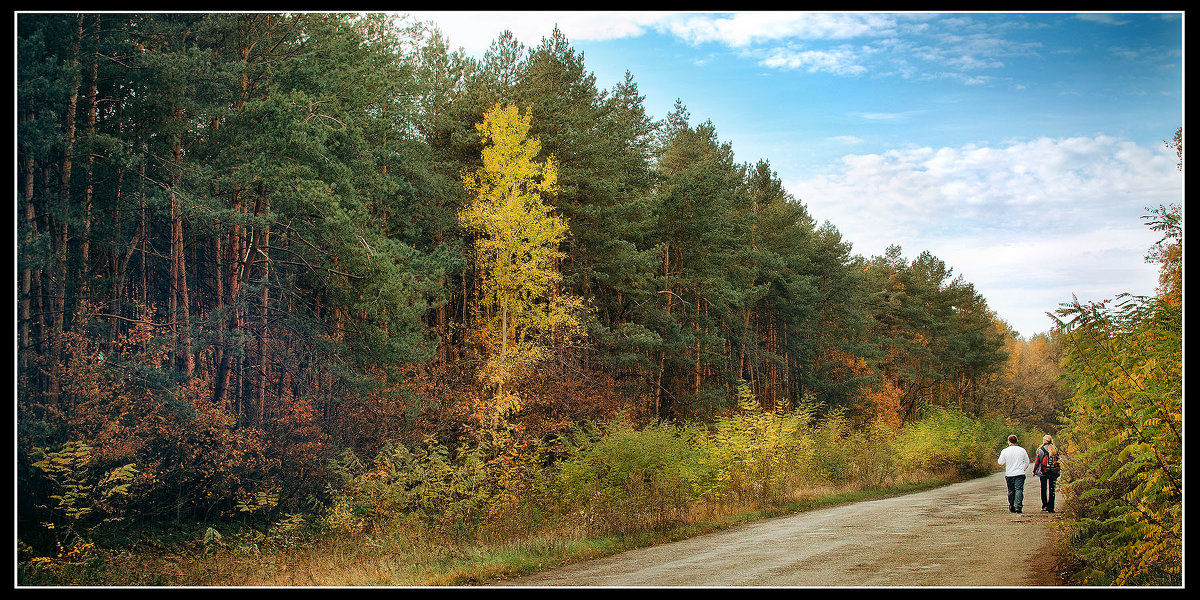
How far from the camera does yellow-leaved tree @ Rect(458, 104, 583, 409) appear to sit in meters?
23.2

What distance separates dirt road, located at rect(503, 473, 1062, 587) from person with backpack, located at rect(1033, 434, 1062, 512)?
1.28ft

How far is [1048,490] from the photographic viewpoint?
1586cm

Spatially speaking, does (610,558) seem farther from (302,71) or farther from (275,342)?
(302,71)

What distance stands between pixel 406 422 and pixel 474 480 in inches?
204

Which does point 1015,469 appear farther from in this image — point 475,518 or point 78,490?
point 78,490

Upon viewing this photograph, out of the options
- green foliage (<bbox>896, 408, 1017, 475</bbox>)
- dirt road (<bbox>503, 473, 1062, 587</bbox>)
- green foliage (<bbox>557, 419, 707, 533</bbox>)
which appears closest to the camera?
dirt road (<bbox>503, 473, 1062, 587</bbox>)

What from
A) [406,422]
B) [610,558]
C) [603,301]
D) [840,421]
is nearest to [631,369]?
[603,301]

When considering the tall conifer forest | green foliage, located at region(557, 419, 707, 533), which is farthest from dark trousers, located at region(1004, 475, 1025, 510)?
green foliage, located at region(557, 419, 707, 533)

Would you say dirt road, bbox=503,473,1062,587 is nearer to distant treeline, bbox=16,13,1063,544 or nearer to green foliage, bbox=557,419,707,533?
green foliage, bbox=557,419,707,533

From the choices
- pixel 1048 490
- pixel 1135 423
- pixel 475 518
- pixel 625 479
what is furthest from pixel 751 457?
pixel 1135 423

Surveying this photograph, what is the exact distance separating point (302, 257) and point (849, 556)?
52.3ft

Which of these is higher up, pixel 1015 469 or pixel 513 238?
pixel 513 238

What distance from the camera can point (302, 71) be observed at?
18.5 metres

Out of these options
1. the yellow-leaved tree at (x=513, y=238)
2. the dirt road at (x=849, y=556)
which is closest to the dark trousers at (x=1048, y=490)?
the dirt road at (x=849, y=556)
